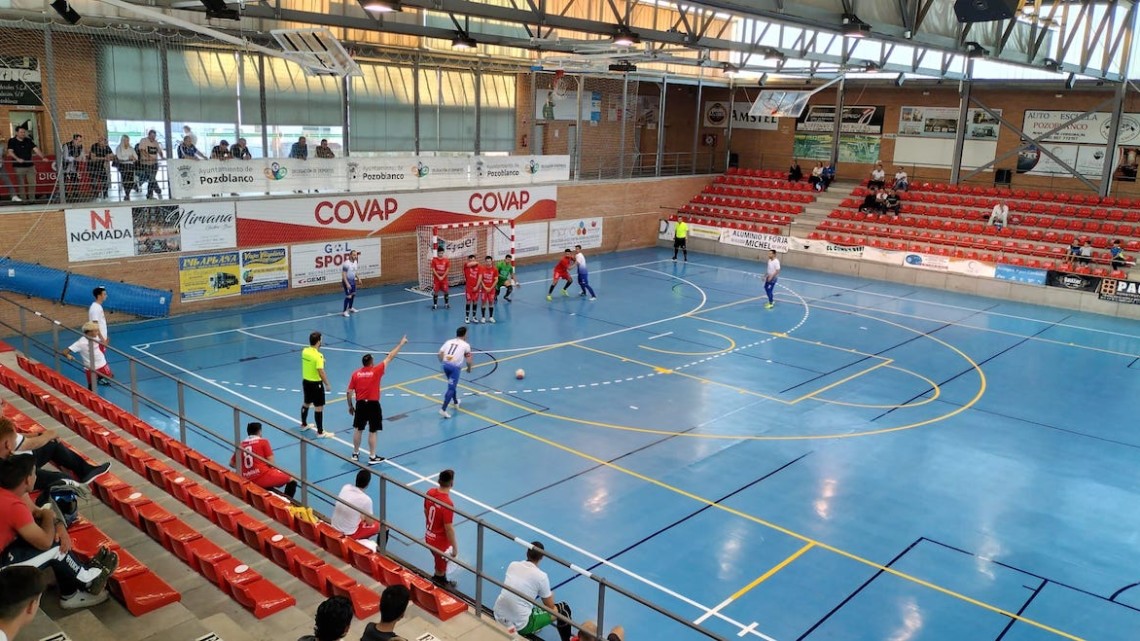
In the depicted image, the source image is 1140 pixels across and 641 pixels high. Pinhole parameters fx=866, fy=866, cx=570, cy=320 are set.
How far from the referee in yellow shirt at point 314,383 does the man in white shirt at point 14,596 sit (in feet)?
31.0

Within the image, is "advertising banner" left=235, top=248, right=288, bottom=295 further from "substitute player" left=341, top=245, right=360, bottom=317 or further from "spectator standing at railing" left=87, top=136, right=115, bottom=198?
"spectator standing at railing" left=87, top=136, right=115, bottom=198

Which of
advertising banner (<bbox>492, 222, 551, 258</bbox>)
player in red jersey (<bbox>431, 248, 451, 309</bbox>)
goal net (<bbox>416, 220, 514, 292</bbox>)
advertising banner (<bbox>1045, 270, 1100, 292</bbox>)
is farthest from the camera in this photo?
advertising banner (<bbox>492, 222, 551, 258</bbox>)

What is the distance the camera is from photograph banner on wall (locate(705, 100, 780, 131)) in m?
43.2

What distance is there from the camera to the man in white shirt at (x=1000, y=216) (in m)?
32.8

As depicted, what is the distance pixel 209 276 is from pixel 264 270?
1.64 m

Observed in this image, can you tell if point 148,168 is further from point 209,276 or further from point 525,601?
point 525,601

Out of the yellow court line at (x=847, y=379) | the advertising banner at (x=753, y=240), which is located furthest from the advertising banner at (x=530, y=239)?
the yellow court line at (x=847, y=379)

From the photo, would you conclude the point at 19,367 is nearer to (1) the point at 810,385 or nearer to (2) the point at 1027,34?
(1) the point at 810,385

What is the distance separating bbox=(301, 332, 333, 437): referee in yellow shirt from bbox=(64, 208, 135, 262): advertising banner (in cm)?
994

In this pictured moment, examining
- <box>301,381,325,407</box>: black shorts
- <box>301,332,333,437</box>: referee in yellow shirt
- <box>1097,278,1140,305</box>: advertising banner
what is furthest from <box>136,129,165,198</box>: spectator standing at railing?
<box>1097,278,1140,305</box>: advertising banner

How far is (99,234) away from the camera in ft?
70.4

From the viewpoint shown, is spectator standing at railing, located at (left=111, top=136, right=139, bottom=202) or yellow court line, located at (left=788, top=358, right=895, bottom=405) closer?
yellow court line, located at (left=788, top=358, right=895, bottom=405)

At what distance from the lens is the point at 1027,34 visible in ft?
81.6

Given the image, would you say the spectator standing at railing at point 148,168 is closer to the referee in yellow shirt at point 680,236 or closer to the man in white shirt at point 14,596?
the referee in yellow shirt at point 680,236
